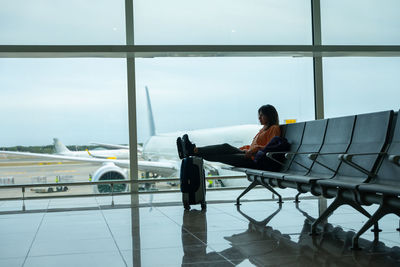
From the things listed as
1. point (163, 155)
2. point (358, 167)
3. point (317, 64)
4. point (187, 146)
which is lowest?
point (163, 155)

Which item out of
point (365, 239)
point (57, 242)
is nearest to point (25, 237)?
point (57, 242)

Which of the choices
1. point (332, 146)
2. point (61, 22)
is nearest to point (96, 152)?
point (61, 22)

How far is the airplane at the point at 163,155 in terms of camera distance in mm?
7660

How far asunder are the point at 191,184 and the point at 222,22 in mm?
3385

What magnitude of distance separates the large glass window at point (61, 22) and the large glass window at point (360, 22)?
10.6 ft

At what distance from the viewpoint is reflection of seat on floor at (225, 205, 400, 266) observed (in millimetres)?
2791

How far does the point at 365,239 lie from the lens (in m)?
3.44

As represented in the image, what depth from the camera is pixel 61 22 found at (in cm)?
746

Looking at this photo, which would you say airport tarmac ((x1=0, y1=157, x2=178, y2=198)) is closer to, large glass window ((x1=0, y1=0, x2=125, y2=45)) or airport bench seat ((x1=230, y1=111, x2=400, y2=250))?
large glass window ((x1=0, y1=0, x2=125, y2=45))

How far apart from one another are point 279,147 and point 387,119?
5.88 feet

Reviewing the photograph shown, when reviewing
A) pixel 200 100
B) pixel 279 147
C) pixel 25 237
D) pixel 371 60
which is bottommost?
pixel 25 237

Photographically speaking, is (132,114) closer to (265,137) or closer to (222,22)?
(222,22)

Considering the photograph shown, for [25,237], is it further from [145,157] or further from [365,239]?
[145,157]

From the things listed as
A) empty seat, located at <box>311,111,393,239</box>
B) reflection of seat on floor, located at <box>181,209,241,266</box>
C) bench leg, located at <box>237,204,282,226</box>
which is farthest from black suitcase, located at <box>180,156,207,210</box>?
empty seat, located at <box>311,111,393,239</box>
